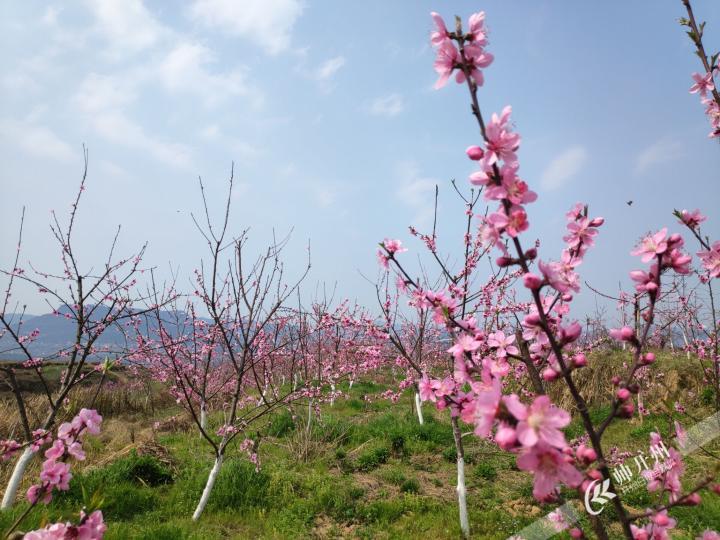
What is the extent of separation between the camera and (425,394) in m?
2.00

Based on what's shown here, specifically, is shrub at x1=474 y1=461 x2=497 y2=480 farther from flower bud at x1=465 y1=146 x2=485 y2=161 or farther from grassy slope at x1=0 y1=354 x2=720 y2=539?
flower bud at x1=465 y1=146 x2=485 y2=161

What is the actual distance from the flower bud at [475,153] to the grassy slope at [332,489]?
4.05m

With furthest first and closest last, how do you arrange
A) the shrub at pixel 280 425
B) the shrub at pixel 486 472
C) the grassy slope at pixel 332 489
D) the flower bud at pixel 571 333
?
the shrub at pixel 280 425
the shrub at pixel 486 472
the grassy slope at pixel 332 489
the flower bud at pixel 571 333

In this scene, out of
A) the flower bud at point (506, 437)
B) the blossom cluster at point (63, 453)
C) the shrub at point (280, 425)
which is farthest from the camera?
the shrub at point (280, 425)

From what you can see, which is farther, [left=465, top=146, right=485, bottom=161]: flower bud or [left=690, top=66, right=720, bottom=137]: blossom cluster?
[left=690, top=66, right=720, bottom=137]: blossom cluster

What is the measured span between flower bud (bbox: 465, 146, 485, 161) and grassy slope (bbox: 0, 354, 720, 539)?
405 cm

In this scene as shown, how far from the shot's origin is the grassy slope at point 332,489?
4422mm

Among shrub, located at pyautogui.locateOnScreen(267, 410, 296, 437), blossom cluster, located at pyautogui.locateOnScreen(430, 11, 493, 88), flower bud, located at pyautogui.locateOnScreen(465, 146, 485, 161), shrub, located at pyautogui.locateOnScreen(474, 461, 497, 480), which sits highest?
blossom cluster, located at pyautogui.locateOnScreen(430, 11, 493, 88)

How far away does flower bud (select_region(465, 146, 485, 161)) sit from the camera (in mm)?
1244

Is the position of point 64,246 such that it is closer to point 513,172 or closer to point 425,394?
point 425,394

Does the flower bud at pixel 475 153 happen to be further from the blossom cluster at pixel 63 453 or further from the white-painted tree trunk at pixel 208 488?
the white-painted tree trunk at pixel 208 488

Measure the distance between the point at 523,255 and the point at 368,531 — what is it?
173 inches

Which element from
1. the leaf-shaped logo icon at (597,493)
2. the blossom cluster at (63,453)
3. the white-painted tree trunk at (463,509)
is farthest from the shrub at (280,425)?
the leaf-shaped logo icon at (597,493)

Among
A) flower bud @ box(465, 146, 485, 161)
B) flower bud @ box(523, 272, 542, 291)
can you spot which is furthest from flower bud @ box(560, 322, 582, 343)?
flower bud @ box(465, 146, 485, 161)
